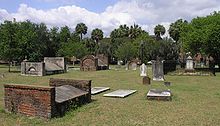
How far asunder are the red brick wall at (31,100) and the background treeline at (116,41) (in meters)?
27.4

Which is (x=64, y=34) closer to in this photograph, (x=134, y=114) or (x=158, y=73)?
(x=158, y=73)

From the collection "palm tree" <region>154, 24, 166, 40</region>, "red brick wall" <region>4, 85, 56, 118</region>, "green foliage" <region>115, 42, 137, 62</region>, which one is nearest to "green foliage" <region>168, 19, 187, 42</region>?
"palm tree" <region>154, 24, 166, 40</region>

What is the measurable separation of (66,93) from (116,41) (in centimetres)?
6979

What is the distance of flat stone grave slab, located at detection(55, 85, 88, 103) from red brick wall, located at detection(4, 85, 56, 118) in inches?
25.0

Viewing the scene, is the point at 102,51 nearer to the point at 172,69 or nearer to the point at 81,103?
the point at 172,69

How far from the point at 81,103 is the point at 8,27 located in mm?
34597

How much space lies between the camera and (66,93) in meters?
12.9

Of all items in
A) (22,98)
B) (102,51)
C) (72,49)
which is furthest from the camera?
(102,51)

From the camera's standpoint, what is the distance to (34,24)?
83.3 metres

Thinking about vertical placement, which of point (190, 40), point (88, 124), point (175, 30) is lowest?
point (88, 124)

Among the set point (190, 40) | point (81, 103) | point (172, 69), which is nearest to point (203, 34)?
point (190, 40)

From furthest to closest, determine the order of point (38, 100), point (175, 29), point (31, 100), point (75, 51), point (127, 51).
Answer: point (175, 29) → point (127, 51) → point (75, 51) → point (31, 100) → point (38, 100)

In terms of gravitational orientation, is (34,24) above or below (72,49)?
above

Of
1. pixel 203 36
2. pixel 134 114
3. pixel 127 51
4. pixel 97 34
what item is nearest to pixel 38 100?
pixel 134 114
